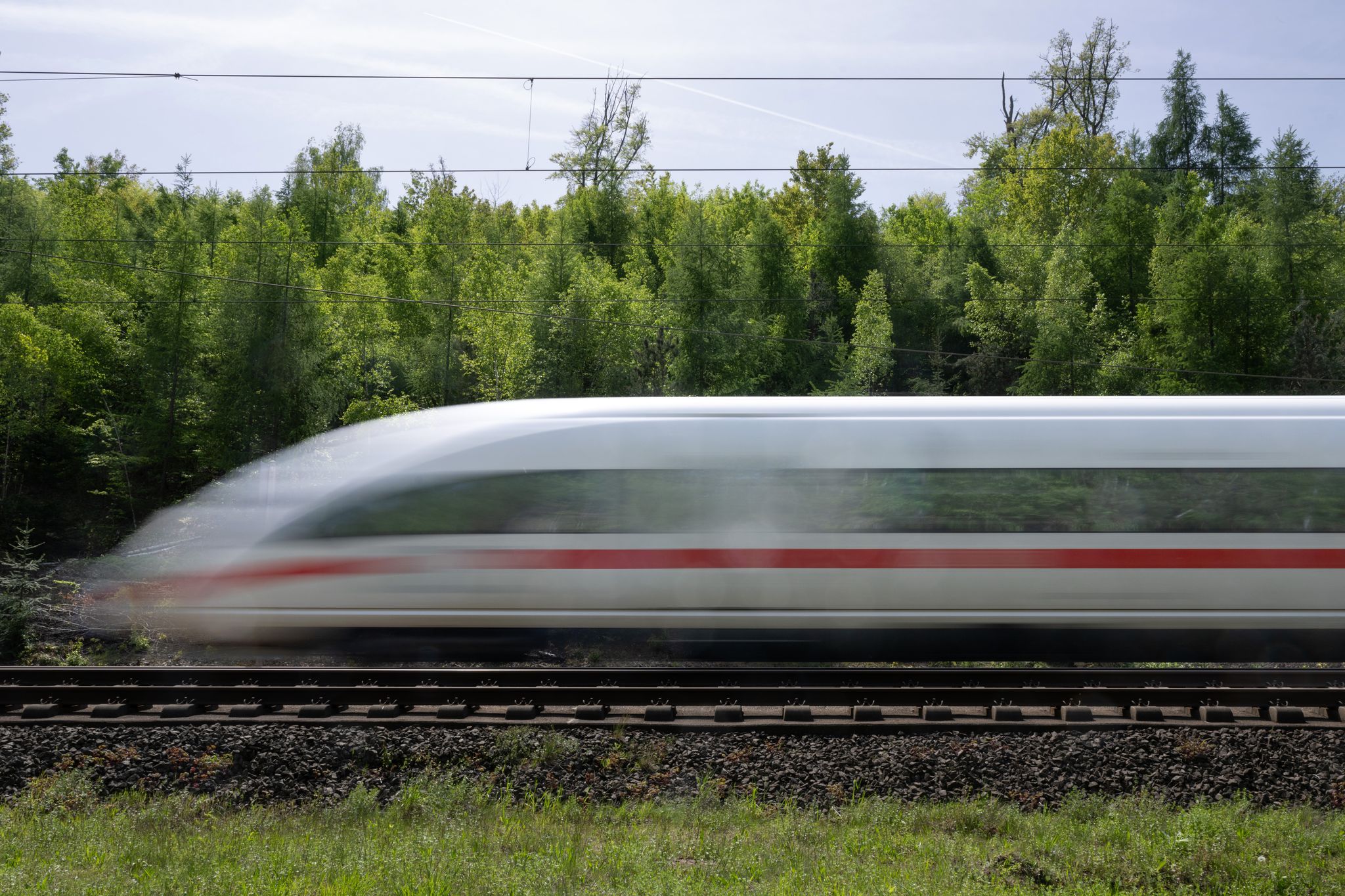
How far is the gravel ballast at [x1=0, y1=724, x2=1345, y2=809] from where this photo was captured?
6.91 meters

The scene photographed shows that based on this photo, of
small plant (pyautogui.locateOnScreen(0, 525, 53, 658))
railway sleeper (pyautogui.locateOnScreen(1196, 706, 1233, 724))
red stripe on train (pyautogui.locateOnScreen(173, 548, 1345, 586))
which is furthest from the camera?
small plant (pyautogui.locateOnScreen(0, 525, 53, 658))

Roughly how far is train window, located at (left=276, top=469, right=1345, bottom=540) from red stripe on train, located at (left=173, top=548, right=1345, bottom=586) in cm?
18

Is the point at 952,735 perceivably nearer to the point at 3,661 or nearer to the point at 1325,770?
the point at 1325,770

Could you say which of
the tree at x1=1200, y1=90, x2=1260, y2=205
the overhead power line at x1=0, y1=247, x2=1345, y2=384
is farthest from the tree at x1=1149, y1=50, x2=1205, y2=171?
the overhead power line at x1=0, y1=247, x2=1345, y2=384

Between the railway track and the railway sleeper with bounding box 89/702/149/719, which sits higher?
the railway track

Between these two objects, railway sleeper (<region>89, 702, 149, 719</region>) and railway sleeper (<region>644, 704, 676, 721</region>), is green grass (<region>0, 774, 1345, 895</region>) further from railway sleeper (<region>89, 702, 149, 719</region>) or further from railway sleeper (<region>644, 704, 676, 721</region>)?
railway sleeper (<region>644, 704, 676, 721</region>)

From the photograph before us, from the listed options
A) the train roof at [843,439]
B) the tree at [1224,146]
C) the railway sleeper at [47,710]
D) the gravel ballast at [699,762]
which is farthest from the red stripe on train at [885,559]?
the tree at [1224,146]

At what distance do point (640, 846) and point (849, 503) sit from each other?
320 centimetres

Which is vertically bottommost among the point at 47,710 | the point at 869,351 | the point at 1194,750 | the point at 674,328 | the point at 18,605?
the point at 18,605

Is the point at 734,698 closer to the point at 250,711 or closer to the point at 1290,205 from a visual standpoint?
the point at 250,711

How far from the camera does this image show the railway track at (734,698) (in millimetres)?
7543

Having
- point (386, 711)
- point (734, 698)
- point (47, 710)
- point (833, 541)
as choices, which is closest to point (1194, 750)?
point (833, 541)

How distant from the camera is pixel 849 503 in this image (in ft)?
25.1

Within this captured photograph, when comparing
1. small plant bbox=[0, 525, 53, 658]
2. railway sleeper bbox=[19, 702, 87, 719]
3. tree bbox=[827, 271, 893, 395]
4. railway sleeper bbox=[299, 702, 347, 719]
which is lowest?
small plant bbox=[0, 525, 53, 658]
